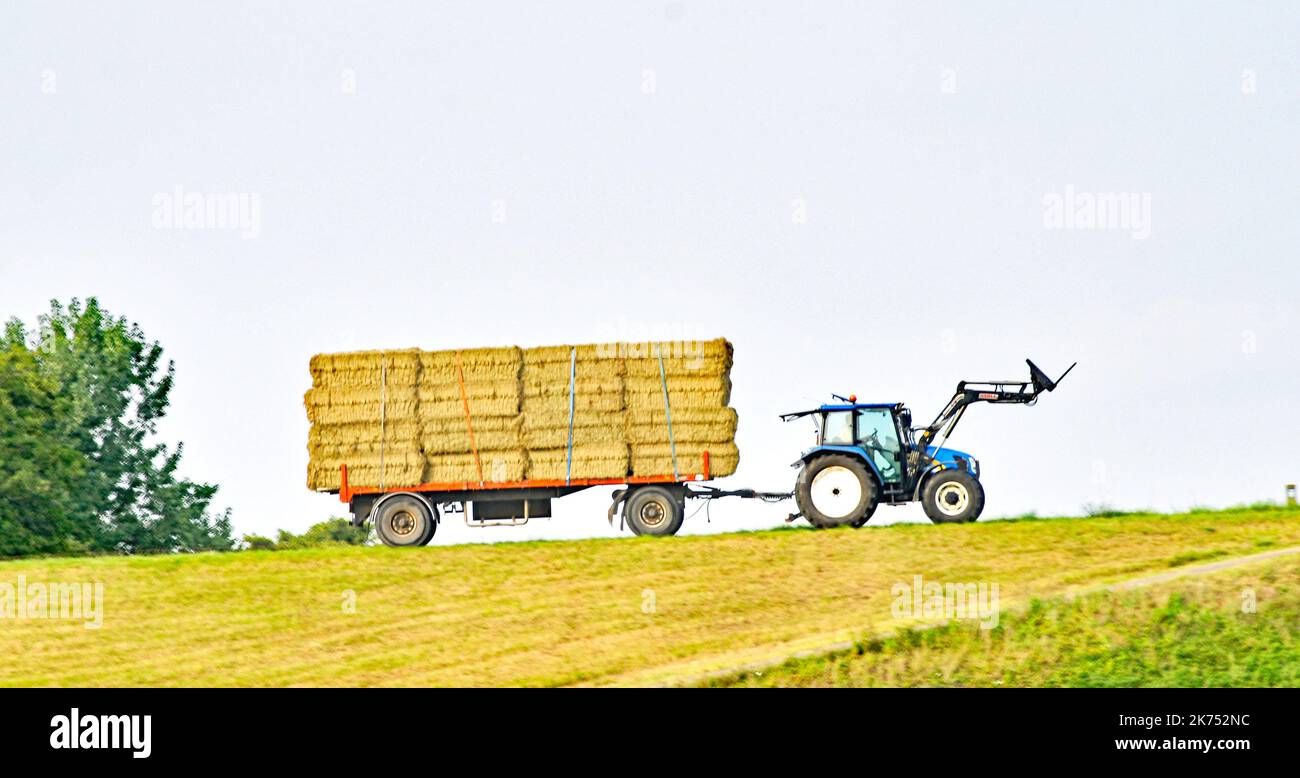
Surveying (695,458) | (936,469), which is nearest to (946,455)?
(936,469)

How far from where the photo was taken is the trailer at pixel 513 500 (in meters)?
27.9

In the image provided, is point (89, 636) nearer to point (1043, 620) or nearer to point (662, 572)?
point (662, 572)

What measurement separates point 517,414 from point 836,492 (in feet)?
18.7

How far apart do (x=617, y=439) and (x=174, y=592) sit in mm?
7741

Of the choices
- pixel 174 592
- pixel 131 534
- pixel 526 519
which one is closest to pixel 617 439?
pixel 526 519

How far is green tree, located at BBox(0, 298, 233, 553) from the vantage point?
4434 cm

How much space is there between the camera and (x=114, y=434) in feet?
151

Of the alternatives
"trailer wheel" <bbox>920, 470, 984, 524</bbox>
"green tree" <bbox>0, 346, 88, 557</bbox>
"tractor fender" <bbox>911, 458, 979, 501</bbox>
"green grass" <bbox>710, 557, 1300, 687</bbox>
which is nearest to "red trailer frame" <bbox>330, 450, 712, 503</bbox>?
"tractor fender" <bbox>911, 458, 979, 501</bbox>

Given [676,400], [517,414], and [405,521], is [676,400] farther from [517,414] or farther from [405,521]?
[405,521]

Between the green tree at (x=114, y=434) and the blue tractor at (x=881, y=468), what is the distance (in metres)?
23.9

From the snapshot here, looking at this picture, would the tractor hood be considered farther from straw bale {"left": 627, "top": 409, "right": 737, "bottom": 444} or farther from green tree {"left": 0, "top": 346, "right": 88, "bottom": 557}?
green tree {"left": 0, "top": 346, "right": 88, "bottom": 557}

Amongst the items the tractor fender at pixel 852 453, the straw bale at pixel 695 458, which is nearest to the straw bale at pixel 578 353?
the straw bale at pixel 695 458

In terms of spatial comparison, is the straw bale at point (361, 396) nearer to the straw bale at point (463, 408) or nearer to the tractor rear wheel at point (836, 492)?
the straw bale at point (463, 408)

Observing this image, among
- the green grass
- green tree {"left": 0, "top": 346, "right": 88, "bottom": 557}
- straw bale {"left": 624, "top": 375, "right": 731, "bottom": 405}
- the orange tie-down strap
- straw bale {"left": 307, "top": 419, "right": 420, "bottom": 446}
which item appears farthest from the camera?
green tree {"left": 0, "top": 346, "right": 88, "bottom": 557}
